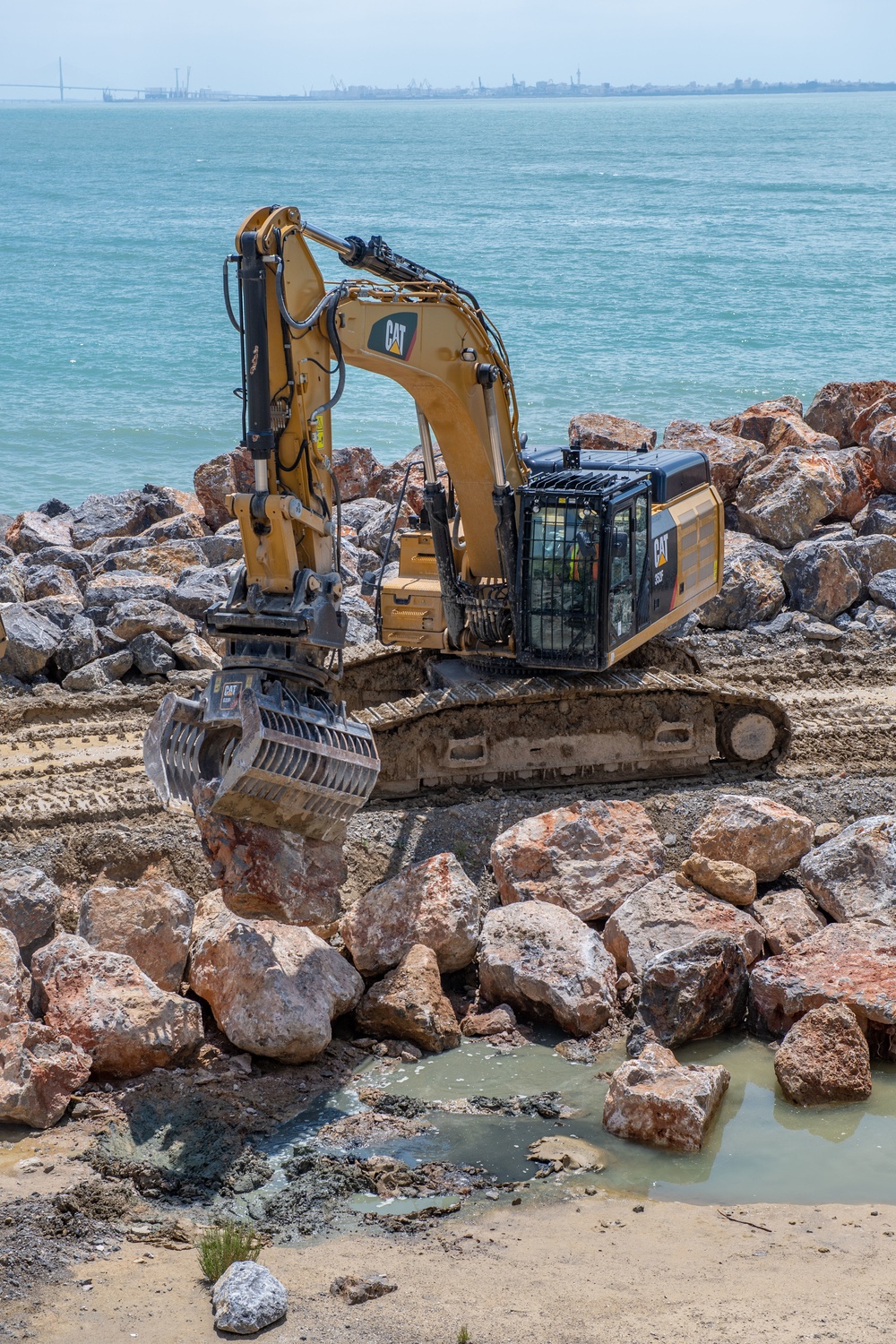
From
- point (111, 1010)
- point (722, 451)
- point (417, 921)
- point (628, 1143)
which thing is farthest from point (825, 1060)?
point (722, 451)

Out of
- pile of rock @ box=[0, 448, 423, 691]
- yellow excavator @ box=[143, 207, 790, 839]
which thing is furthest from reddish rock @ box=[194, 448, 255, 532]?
yellow excavator @ box=[143, 207, 790, 839]

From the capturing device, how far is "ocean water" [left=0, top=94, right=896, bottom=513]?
29.2 metres

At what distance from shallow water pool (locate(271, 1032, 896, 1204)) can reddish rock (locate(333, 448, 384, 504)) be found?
1193cm

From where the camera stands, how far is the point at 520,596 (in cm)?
1067

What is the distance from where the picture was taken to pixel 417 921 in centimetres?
844

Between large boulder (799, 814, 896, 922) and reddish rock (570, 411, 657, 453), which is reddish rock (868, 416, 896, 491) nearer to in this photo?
reddish rock (570, 411, 657, 453)

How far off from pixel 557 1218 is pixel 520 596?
511 cm

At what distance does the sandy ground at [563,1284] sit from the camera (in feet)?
18.3

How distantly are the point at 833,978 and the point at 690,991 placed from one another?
0.78 metres

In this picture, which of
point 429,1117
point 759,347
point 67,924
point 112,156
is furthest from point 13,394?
point 112,156

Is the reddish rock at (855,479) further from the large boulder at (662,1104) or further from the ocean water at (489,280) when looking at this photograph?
the large boulder at (662,1104)

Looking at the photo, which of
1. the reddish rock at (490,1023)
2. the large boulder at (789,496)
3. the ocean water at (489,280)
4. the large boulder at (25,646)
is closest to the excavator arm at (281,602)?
the reddish rock at (490,1023)

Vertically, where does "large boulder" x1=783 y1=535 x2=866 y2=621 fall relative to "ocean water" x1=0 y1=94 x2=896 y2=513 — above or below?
below

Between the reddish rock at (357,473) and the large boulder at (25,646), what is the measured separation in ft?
22.6
